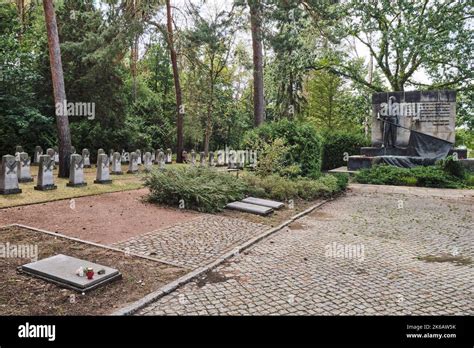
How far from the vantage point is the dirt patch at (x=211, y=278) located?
497 cm

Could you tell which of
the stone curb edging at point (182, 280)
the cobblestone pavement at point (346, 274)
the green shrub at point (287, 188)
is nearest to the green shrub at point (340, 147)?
the green shrub at point (287, 188)

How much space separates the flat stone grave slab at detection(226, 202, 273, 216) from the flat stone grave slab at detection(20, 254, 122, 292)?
203 inches

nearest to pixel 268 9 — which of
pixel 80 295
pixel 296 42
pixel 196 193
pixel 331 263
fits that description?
pixel 296 42

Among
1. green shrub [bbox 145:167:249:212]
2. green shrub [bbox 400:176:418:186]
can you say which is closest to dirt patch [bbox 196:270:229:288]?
green shrub [bbox 145:167:249:212]

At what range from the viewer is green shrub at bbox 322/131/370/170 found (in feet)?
73.8

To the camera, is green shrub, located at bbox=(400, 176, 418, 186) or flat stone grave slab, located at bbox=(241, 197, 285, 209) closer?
flat stone grave slab, located at bbox=(241, 197, 285, 209)

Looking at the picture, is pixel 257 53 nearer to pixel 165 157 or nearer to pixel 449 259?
pixel 165 157

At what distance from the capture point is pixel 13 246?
6.02 metres

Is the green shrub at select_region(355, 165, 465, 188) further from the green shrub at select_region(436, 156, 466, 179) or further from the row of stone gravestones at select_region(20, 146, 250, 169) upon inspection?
the row of stone gravestones at select_region(20, 146, 250, 169)

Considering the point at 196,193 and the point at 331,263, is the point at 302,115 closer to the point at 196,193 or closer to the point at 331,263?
the point at 196,193

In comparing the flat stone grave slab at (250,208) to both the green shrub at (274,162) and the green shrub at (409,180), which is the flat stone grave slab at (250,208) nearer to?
the green shrub at (274,162)

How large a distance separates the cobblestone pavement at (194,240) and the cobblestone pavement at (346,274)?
0.45 m

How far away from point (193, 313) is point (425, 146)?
1863 cm

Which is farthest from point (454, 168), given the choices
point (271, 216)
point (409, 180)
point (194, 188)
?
point (194, 188)
